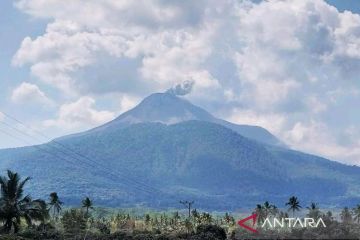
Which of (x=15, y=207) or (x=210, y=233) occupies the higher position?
Answer: (x=15, y=207)

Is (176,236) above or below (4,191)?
below

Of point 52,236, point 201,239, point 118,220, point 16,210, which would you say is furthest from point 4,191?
point 118,220

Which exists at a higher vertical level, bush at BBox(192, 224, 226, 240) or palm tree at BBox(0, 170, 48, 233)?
palm tree at BBox(0, 170, 48, 233)

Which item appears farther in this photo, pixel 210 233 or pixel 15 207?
pixel 15 207

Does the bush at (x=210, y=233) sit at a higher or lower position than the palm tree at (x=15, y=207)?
lower

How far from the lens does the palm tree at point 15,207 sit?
99812mm

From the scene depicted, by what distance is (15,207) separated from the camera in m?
101

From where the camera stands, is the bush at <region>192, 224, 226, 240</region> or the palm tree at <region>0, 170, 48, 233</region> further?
the palm tree at <region>0, 170, 48, 233</region>

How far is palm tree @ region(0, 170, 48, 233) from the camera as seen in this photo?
99812 mm

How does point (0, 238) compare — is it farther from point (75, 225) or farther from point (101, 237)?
point (75, 225)

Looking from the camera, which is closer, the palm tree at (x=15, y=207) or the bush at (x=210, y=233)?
the bush at (x=210, y=233)

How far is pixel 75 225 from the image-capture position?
469 ft

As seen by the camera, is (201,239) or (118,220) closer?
(201,239)

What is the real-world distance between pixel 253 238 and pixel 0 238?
39468 millimetres
